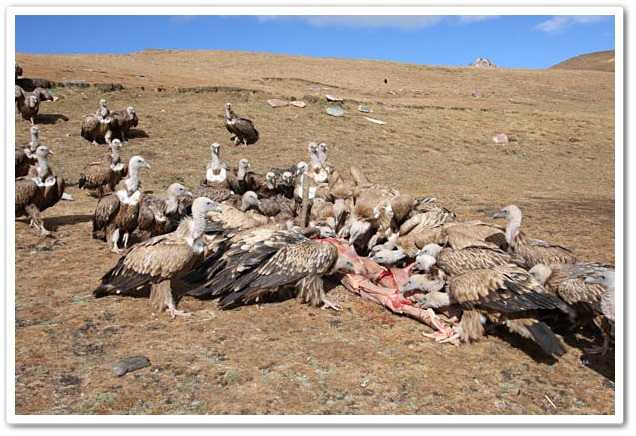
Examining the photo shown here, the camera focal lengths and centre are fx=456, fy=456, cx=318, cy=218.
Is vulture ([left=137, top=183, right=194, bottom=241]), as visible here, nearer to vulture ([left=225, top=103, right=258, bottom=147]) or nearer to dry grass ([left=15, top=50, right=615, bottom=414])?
dry grass ([left=15, top=50, right=615, bottom=414])

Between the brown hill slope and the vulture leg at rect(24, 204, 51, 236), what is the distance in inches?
3288

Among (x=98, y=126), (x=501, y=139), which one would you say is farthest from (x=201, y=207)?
(x=501, y=139)

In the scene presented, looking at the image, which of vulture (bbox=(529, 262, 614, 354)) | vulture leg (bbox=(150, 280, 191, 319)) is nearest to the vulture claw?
vulture leg (bbox=(150, 280, 191, 319))

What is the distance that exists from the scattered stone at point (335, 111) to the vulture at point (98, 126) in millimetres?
10922

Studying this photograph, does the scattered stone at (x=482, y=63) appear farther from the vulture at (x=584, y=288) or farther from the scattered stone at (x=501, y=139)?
the vulture at (x=584, y=288)

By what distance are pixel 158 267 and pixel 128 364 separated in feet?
4.62

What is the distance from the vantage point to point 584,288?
501 cm

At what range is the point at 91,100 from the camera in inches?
824

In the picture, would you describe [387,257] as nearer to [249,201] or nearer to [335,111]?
[249,201]

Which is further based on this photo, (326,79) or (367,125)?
(326,79)

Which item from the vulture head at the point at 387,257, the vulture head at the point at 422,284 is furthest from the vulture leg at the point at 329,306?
the vulture head at the point at 387,257
